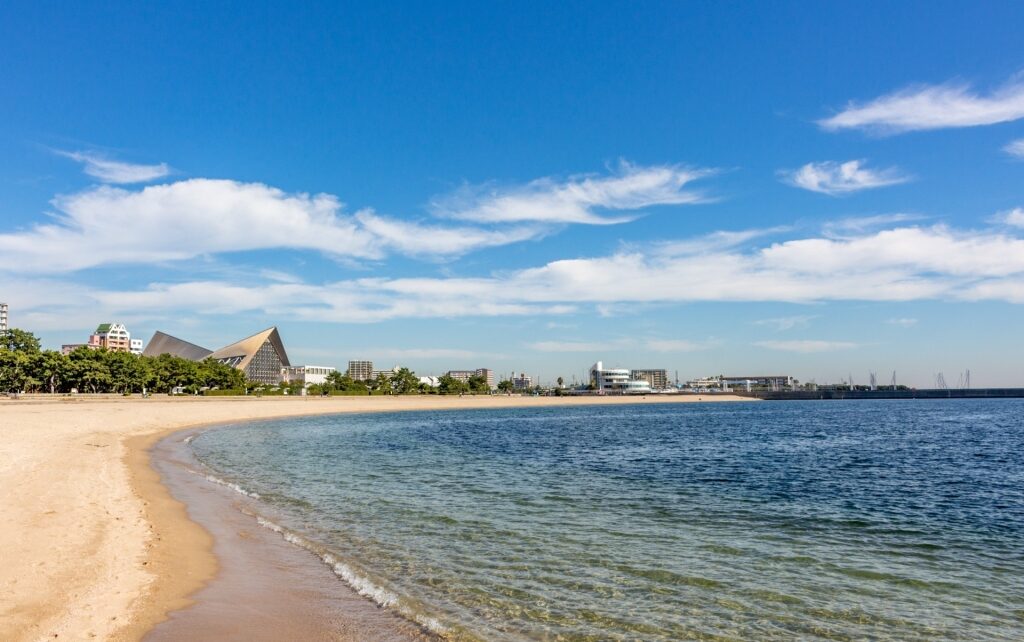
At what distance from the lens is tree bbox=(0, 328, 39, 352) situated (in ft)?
301

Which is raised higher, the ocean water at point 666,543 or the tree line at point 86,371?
the tree line at point 86,371

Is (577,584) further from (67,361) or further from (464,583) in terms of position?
(67,361)

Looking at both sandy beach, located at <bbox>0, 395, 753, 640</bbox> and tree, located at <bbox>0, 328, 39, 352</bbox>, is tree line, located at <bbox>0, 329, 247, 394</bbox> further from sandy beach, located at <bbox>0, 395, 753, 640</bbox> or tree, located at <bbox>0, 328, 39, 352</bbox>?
sandy beach, located at <bbox>0, 395, 753, 640</bbox>

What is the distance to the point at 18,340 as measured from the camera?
92562mm

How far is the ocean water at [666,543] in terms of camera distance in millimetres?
9727

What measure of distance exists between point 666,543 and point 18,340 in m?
112

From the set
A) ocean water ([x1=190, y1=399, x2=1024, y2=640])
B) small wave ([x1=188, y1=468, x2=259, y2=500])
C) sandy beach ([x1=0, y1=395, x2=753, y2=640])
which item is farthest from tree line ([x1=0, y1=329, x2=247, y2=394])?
small wave ([x1=188, y1=468, x2=259, y2=500])

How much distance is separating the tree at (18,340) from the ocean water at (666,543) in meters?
83.9

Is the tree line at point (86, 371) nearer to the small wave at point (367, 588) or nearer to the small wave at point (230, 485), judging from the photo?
the small wave at point (230, 485)

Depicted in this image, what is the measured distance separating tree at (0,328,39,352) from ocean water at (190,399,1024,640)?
275 ft

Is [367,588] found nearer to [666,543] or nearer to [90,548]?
[90,548]

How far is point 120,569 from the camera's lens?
11.0m

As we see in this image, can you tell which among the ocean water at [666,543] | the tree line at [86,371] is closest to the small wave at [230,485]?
the ocean water at [666,543]

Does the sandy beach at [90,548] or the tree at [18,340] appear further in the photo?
the tree at [18,340]
